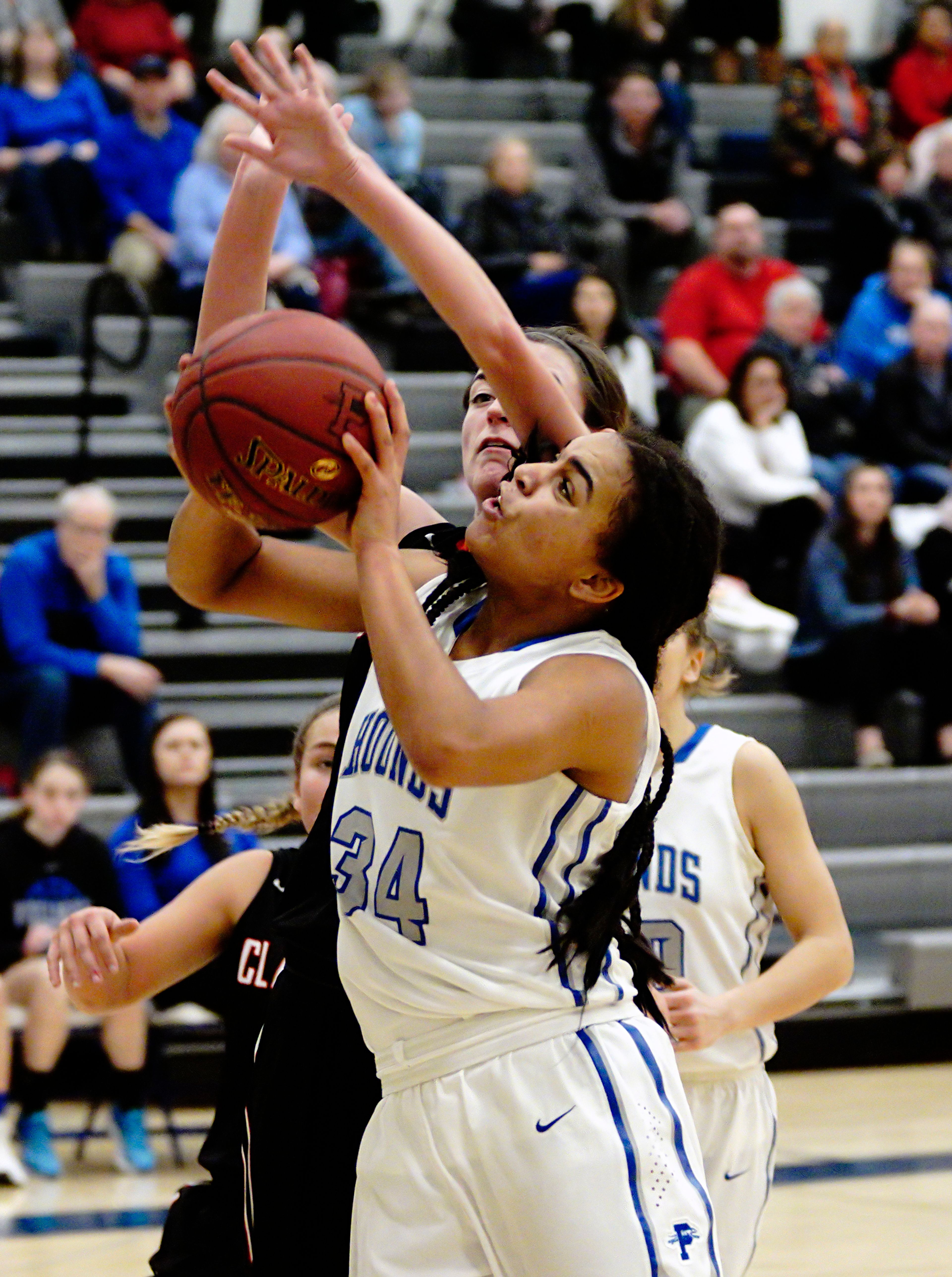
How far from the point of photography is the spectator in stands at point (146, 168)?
8.16m

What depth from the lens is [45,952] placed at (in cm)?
565

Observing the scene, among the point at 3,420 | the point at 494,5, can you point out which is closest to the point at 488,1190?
the point at 3,420

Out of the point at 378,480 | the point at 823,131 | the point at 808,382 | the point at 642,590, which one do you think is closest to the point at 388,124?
the point at 808,382

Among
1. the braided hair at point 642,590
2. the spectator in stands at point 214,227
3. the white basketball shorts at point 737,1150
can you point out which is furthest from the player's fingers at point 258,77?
the spectator in stands at point 214,227

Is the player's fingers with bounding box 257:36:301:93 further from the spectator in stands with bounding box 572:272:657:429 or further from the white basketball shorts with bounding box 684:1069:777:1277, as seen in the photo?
the spectator in stands with bounding box 572:272:657:429

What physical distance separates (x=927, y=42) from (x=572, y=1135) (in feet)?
33.1

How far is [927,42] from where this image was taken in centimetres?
1096

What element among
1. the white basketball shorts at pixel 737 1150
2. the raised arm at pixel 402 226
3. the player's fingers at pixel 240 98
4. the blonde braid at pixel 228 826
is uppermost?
the player's fingers at pixel 240 98

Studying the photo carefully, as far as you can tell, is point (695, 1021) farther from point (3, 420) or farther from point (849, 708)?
point (3, 420)

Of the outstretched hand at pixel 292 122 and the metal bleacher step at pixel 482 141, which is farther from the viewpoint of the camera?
the metal bleacher step at pixel 482 141

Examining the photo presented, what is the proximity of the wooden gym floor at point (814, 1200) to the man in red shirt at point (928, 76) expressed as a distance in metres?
6.57

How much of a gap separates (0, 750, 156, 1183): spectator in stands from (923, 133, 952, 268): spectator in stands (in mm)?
5859

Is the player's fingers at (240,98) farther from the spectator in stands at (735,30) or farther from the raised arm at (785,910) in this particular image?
the spectator in stands at (735,30)

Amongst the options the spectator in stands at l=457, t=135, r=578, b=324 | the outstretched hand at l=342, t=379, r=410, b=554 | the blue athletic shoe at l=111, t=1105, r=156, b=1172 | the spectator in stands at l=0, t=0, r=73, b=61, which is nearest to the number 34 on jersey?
the outstretched hand at l=342, t=379, r=410, b=554
